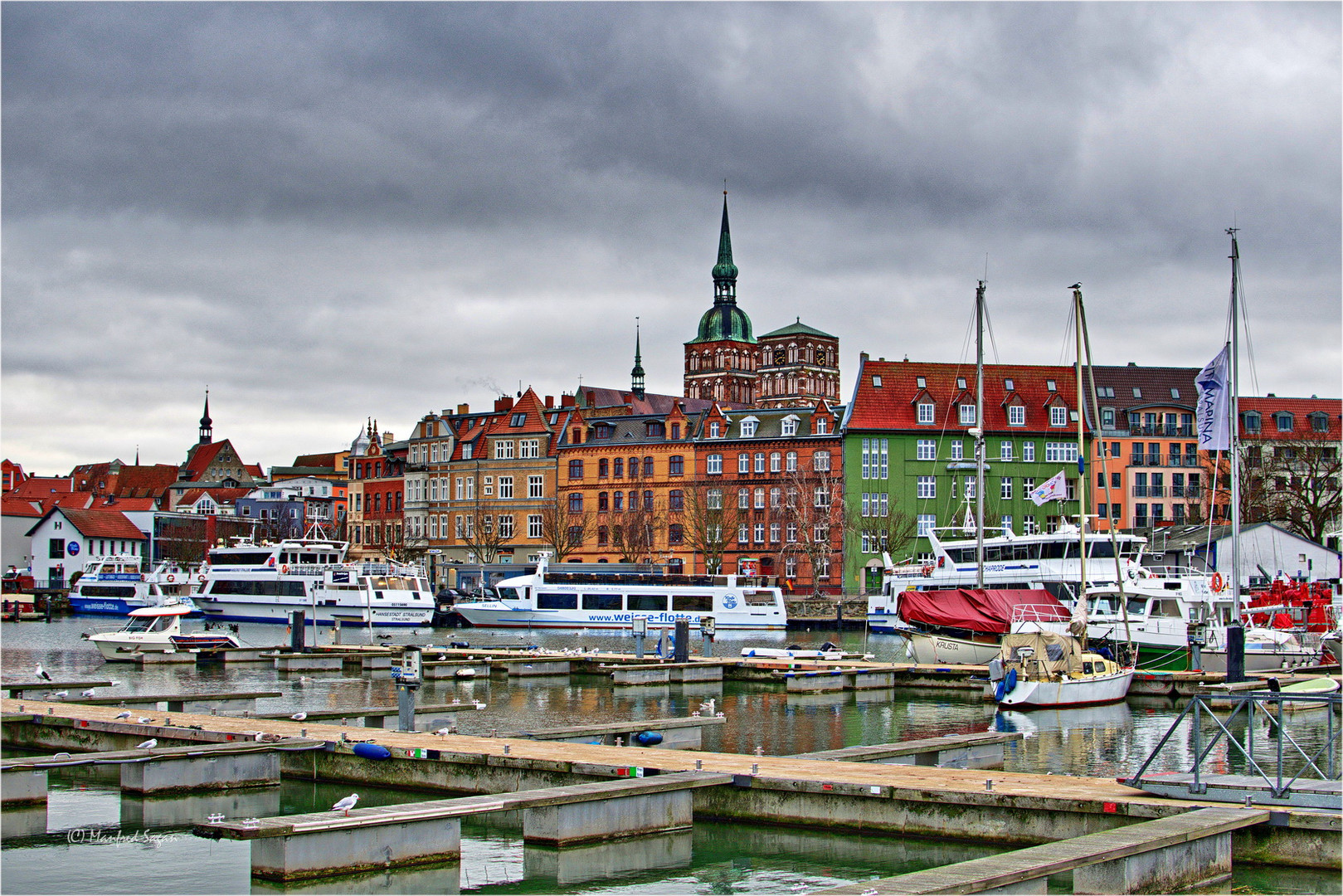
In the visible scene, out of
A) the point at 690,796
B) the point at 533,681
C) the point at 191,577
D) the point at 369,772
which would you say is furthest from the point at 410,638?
the point at 690,796

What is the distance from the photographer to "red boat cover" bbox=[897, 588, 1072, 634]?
5150 cm

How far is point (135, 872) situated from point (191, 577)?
83448 millimetres

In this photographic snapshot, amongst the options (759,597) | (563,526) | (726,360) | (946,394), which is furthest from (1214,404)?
(726,360)

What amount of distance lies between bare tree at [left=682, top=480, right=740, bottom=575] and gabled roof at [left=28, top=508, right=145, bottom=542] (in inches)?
2267

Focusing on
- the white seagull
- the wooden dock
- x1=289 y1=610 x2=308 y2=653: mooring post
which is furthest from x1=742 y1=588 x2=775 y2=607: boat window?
the white seagull

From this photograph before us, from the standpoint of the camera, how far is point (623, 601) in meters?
77.1

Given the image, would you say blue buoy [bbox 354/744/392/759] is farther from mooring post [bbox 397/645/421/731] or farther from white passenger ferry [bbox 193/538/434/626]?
white passenger ferry [bbox 193/538/434/626]

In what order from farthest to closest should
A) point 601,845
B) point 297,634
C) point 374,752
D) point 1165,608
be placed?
1. point 297,634
2. point 1165,608
3. point 374,752
4. point 601,845

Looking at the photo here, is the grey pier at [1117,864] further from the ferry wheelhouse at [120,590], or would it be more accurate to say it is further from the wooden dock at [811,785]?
the ferry wheelhouse at [120,590]

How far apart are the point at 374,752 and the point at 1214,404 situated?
36170 millimetres

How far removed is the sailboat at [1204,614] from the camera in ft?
158

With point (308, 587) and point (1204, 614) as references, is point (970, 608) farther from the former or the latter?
point (308, 587)

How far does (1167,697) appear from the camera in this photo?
41.8 m

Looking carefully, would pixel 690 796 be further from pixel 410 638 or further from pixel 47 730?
pixel 410 638
